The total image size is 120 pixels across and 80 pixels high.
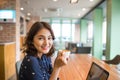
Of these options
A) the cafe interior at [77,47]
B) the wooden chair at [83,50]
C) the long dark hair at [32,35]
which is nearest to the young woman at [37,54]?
the long dark hair at [32,35]

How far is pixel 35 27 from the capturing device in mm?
1306

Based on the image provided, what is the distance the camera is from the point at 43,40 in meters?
1.26

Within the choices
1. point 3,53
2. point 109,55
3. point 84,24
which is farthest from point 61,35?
point 3,53

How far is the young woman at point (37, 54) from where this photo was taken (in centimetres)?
122

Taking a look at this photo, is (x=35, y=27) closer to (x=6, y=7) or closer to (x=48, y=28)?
(x=48, y=28)

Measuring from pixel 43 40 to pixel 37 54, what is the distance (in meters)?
0.13

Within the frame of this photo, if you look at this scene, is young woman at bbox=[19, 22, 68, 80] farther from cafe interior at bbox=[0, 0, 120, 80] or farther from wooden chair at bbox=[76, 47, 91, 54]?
wooden chair at bbox=[76, 47, 91, 54]

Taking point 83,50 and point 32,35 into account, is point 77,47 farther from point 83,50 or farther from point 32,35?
point 32,35

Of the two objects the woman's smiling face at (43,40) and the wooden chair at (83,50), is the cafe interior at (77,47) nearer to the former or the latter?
the wooden chair at (83,50)

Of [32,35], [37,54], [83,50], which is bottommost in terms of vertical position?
[83,50]

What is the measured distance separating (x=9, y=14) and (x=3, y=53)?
61.9 inches

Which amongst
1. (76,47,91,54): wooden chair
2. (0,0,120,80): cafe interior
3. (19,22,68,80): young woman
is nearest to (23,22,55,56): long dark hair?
(19,22,68,80): young woman

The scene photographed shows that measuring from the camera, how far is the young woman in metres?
1.22

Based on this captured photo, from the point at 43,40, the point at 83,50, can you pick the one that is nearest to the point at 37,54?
the point at 43,40
